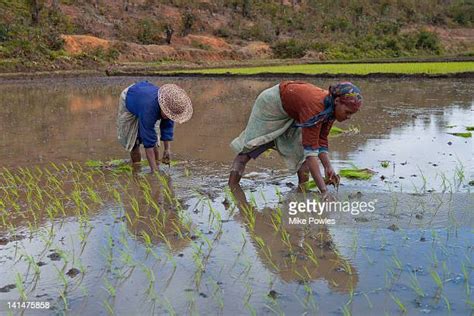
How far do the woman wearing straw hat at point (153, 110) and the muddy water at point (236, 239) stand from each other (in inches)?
13.4

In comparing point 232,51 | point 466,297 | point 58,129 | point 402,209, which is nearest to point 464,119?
point 402,209

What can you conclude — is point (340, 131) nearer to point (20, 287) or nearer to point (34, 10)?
point (20, 287)

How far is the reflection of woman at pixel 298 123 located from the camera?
13.1 feet

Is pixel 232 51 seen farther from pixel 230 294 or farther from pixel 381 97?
pixel 230 294

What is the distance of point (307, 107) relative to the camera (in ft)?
13.6

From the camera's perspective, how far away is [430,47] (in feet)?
117

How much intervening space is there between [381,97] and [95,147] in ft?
25.0

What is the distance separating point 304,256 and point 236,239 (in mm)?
522

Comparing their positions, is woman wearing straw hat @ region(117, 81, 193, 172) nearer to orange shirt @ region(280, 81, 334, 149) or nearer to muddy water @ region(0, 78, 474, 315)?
muddy water @ region(0, 78, 474, 315)

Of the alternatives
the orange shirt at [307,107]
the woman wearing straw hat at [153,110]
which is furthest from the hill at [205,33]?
the orange shirt at [307,107]

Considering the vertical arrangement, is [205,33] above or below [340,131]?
below

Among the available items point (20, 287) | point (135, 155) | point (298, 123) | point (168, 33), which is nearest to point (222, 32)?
point (168, 33)

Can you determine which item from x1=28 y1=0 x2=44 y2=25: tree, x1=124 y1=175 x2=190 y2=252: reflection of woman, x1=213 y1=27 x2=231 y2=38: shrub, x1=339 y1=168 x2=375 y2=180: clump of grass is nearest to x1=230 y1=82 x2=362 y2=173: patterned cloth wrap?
x1=339 y1=168 x2=375 y2=180: clump of grass

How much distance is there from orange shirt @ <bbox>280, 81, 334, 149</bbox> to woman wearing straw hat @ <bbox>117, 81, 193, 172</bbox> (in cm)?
103
